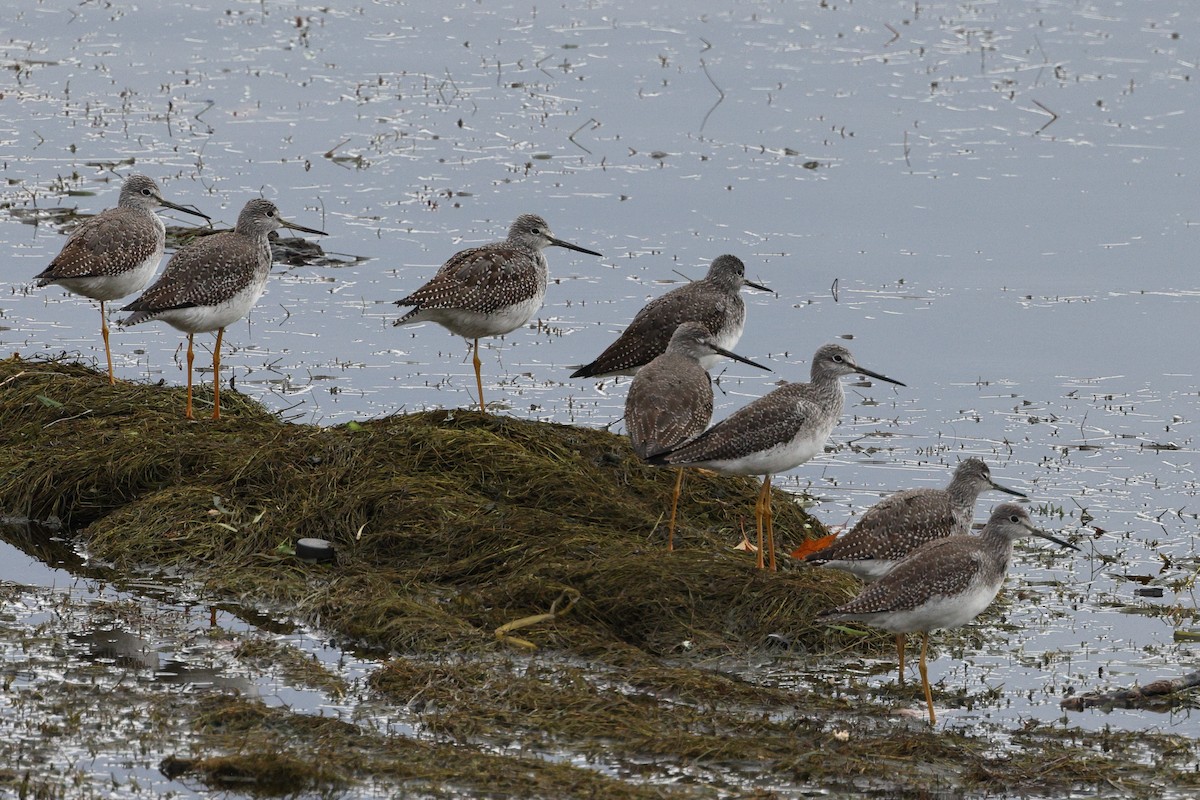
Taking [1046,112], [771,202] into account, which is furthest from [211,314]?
[1046,112]

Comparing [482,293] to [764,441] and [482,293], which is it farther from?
[764,441]

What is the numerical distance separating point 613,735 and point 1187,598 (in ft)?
17.8

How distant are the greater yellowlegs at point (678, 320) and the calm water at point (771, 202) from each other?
1555 mm

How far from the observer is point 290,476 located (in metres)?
13.3

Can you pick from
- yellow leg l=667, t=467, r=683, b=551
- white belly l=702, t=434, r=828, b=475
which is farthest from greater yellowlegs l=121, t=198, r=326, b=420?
white belly l=702, t=434, r=828, b=475

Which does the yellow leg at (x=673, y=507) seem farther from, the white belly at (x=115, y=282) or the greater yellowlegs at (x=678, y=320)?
the white belly at (x=115, y=282)

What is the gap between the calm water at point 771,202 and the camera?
16078 millimetres

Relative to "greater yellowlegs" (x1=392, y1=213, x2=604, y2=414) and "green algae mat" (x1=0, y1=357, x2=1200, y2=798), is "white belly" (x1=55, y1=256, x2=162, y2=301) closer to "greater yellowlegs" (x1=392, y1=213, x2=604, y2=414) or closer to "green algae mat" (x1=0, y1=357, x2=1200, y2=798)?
"green algae mat" (x1=0, y1=357, x2=1200, y2=798)

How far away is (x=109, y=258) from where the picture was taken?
50.2ft

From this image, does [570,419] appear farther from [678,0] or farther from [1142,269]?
[678,0]

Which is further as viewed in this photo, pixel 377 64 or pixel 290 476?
pixel 377 64

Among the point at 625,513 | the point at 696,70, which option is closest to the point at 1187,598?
the point at 625,513

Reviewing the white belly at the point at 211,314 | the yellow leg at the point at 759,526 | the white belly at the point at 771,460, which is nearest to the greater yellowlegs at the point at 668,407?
the white belly at the point at 771,460

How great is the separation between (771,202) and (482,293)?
9.78 meters
